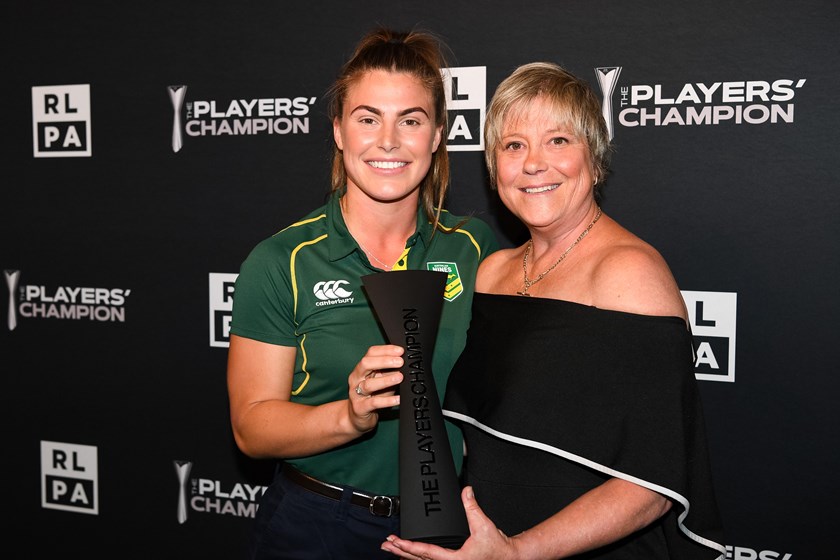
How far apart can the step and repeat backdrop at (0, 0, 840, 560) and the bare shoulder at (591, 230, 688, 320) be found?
0.72 metres

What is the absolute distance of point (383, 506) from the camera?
1.37m

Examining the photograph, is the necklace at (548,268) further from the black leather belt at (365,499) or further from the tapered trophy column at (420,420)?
the black leather belt at (365,499)

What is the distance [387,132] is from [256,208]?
913mm

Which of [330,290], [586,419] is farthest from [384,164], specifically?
[586,419]

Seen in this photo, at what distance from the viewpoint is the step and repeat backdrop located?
1.77m

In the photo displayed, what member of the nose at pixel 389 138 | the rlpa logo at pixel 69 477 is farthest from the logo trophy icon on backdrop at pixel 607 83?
the rlpa logo at pixel 69 477

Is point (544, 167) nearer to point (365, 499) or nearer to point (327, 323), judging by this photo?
point (327, 323)

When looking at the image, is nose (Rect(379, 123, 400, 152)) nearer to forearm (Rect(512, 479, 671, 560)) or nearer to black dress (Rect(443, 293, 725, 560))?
black dress (Rect(443, 293, 725, 560))

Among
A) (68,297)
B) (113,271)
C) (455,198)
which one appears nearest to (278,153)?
(455,198)

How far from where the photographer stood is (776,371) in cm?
180

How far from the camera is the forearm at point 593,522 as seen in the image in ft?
3.51

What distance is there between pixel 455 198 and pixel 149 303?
1043 mm

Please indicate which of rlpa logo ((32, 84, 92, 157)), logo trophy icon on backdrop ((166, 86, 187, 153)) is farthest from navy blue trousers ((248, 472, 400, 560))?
rlpa logo ((32, 84, 92, 157))

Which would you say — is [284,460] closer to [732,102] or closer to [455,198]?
[455,198]
